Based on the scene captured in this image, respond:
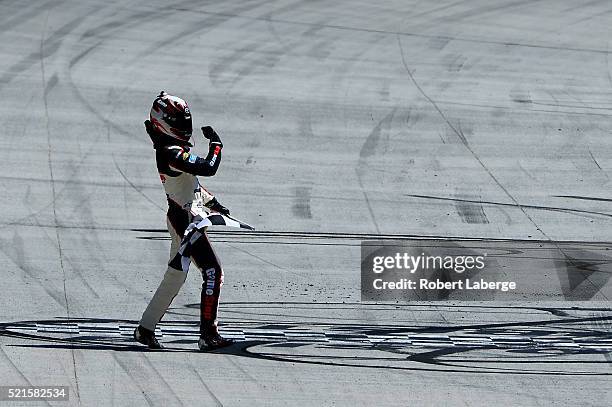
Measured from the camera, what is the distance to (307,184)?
41.7ft

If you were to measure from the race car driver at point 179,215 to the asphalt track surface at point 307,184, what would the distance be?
0.69ft

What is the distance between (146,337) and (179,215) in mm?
923

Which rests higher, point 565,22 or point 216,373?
point 216,373

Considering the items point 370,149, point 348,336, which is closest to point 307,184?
point 370,149

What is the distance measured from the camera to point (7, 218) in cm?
1153

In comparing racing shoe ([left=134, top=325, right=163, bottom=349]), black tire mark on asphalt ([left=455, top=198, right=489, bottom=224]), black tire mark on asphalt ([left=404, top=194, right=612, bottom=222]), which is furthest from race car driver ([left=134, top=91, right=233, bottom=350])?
black tire mark on asphalt ([left=404, top=194, right=612, bottom=222])

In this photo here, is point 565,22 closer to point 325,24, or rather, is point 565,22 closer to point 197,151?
point 325,24

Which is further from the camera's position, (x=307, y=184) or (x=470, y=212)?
Result: (x=307, y=184)

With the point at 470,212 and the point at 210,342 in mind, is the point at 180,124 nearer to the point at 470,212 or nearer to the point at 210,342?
the point at 210,342

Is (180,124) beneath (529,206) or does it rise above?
above

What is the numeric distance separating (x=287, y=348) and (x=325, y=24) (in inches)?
347

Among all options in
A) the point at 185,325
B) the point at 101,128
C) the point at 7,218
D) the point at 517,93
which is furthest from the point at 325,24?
the point at 185,325

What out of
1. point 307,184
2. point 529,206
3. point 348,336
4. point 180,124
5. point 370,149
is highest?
point 180,124

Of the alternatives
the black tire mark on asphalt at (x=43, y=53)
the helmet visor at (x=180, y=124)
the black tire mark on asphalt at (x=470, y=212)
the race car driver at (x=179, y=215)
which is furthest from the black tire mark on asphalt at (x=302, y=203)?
the black tire mark on asphalt at (x=43, y=53)
